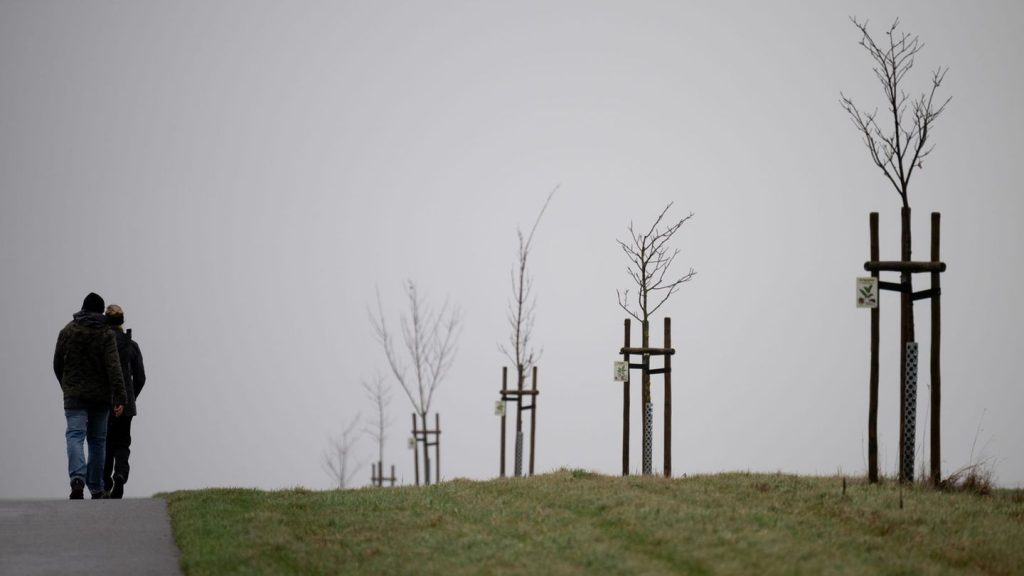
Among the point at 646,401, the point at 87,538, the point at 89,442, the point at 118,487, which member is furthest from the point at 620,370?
the point at 87,538

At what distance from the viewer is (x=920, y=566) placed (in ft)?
36.5

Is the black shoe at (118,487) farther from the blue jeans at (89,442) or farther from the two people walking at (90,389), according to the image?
the blue jeans at (89,442)

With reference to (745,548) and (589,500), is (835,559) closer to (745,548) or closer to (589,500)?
(745,548)

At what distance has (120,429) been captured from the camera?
19.9 metres

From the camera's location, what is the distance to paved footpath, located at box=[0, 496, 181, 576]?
1209 centimetres

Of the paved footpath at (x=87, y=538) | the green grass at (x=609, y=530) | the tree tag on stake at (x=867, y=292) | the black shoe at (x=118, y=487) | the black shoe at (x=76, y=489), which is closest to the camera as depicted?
the green grass at (x=609, y=530)

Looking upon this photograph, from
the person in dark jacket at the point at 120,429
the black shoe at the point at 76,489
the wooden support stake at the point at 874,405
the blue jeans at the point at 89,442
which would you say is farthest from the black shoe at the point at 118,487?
the wooden support stake at the point at 874,405

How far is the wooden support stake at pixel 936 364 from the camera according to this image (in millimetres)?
17219

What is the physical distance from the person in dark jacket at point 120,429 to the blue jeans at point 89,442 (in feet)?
1.36

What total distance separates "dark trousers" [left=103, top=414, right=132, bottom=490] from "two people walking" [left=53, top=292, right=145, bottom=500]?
0.80ft

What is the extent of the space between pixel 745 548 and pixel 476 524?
3.54 metres

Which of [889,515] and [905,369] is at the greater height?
[905,369]

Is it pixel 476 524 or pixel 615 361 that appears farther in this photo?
pixel 615 361

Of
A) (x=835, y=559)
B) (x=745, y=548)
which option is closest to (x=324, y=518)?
(x=745, y=548)
